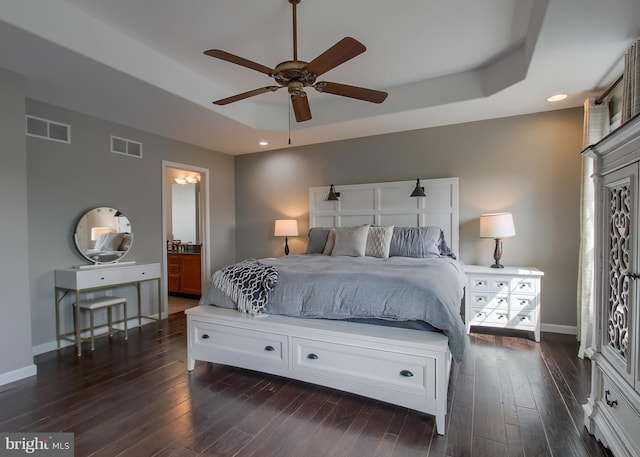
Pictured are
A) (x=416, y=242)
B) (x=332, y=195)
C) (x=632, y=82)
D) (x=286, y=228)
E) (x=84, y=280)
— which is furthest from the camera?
(x=286, y=228)

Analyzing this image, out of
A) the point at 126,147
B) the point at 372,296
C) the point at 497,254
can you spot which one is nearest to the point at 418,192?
the point at 497,254

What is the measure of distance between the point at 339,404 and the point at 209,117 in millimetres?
3231

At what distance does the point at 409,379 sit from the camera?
2.01m

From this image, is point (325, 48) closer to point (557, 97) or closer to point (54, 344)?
point (557, 97)

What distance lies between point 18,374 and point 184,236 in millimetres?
3813

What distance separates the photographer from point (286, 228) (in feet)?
16.0

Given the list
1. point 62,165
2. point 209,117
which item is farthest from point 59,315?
point 209,117

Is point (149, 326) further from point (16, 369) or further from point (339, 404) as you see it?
point (339, 404)

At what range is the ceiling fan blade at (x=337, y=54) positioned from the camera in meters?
1.83

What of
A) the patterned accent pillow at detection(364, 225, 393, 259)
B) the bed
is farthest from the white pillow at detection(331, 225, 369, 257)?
the bed

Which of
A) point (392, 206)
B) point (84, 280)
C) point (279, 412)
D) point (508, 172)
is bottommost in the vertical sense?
point (279, 412)

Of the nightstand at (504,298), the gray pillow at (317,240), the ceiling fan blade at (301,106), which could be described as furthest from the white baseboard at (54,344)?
the nightstand at (504,298)

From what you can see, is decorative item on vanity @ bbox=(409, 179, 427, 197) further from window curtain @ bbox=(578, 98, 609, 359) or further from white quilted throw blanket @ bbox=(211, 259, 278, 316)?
white quilted throw blanket @ bbox=(211, 259, 278, 316)

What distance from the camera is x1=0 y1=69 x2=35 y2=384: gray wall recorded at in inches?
100
